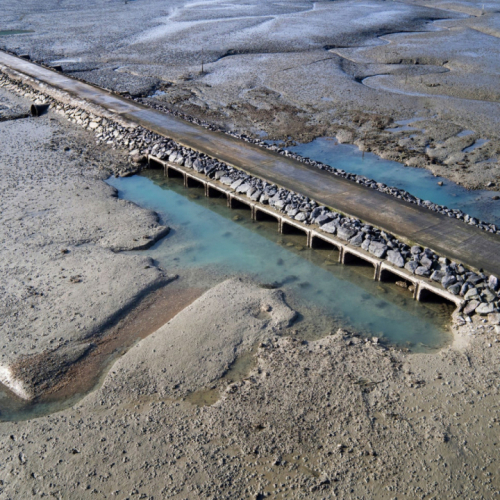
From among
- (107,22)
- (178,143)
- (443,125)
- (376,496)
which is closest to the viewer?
(376,496)

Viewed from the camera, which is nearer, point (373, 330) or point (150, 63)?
point (373, 330)

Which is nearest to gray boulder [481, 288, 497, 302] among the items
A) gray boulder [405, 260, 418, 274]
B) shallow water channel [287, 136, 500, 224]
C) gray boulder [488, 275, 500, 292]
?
gray boulder [488, 275, 500, 292]

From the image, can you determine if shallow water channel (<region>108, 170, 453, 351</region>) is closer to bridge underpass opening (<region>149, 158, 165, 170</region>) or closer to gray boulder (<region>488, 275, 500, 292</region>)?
gray boulder (<region>488, 275, 500, 292</region>)

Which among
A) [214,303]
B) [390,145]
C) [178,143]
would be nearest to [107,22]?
[178,143]

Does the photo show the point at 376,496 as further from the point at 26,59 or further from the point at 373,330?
the point at 26,59

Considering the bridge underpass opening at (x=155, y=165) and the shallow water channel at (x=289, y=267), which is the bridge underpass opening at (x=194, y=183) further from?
Answer: the bridge underpass opening at (x=155, y=165)

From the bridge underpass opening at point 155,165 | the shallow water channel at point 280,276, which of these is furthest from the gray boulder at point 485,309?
the bridge underpass opening at point 155,165
